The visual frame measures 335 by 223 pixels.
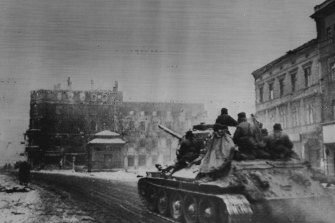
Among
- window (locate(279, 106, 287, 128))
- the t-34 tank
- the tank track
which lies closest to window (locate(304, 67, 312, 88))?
window (locate(279, 106, 287, 128))

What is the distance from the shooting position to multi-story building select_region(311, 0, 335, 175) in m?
25.9

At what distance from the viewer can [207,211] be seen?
8.57 m

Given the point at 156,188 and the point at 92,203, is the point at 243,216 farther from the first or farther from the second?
the point at 92,203

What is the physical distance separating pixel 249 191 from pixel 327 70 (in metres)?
21.4

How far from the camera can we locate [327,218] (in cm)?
839

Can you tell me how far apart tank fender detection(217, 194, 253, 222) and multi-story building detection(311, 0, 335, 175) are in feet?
64.7

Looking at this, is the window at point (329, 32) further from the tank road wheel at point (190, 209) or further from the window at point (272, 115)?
the tank road wheel at point (190, 209)

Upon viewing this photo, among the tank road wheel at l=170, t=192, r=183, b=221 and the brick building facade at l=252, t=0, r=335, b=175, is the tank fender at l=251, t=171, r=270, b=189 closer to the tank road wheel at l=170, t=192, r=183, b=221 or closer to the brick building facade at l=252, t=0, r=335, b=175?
the tank road wheel at l=170, t=192, r=183, b=221

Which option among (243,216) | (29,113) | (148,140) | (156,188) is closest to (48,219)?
(156,188)

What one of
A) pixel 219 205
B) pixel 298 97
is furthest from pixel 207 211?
pixel 298 97

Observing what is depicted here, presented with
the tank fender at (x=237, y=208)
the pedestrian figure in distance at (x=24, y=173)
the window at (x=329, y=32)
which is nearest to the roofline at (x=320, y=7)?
the window at (x=329, y=32)

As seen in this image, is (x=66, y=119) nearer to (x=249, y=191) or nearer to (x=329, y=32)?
(x=329, y=32)

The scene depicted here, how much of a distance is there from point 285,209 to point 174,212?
3363mm

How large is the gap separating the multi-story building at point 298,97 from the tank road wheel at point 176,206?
64.4 feet
